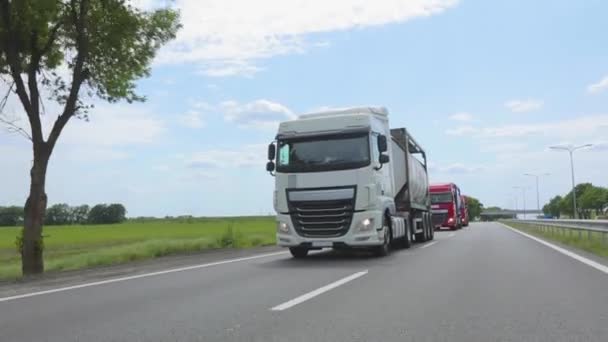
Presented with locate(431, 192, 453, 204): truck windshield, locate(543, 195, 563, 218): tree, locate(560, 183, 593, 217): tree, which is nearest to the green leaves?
locate(431, 192, 453, 204): truck windshield

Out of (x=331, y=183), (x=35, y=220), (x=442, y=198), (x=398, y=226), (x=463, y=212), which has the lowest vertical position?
(x=398, y=226)

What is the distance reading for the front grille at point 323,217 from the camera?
43.1 ft

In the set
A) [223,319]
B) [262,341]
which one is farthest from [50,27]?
[262,341]

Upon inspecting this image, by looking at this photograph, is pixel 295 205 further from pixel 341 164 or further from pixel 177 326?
pixel 177 326

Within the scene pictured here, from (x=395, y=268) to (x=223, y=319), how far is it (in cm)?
589

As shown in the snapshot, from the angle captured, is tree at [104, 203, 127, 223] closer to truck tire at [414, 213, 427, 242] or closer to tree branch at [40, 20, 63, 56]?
truck tire at [414, 213, 427, 242]

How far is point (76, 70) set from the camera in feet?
51.5

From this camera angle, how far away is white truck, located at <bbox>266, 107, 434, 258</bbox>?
13133mm

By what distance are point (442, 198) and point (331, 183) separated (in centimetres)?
2767

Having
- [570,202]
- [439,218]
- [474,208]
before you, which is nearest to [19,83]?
[439,218]

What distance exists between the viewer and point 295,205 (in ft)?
44.0

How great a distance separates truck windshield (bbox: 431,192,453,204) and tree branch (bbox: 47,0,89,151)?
27.7 metres

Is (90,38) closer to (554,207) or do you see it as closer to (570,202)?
(570,202)

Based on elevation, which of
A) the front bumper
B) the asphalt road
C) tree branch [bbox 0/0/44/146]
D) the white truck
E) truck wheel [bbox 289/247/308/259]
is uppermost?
tree branch [bbox 0/0/44/146]
